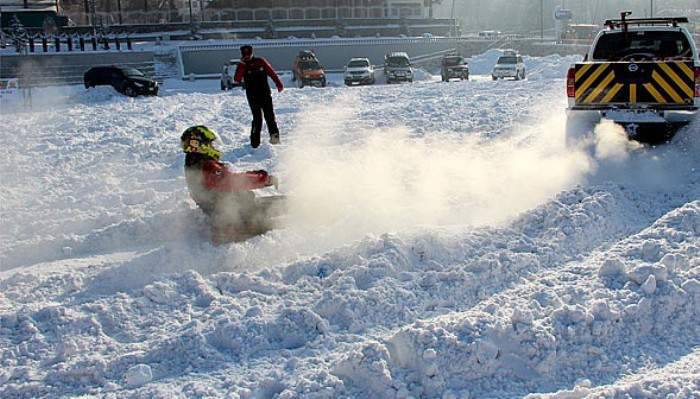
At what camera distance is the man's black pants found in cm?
1165

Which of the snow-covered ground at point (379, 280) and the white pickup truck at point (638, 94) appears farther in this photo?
the white pickup truck at point (638, 94)

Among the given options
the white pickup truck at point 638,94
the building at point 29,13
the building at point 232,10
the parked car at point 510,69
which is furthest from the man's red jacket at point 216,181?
the building at point 232,10

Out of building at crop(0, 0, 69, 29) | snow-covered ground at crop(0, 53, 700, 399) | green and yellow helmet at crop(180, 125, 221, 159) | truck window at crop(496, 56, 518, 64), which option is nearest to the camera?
snow-covered ground at crop(0, 53, 700, 399)

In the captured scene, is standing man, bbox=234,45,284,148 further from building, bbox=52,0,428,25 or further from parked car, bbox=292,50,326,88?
building, bbox=52,0,428,25

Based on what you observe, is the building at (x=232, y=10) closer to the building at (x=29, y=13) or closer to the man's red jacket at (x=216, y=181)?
the building at (x=29, y=13)

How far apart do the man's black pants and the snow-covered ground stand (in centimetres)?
74

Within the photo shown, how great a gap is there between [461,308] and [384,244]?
1152 mm

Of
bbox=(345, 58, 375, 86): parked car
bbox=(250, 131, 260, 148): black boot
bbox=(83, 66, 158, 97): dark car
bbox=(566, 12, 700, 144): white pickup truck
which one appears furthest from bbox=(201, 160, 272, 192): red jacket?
bbox=(345, 58, 375, 86): parked car

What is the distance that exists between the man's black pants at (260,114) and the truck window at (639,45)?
4.93 m

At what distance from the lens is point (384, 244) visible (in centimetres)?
658

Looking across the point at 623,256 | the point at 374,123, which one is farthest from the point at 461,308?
the point at 374,123

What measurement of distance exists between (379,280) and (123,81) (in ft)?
86.8

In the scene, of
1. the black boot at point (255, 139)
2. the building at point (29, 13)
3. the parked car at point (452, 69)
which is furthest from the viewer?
the building at point (29, 13)

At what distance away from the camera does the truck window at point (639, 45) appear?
428 inches
